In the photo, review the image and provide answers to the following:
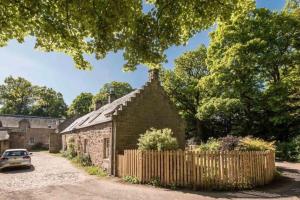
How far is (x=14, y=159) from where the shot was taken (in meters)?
20.1

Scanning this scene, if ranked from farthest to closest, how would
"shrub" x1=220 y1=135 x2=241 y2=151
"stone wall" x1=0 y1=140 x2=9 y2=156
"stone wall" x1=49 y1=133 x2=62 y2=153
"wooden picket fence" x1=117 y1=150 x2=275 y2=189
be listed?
"stone wall" x1=49 y1=133 x2=62 y2=153, "stone wall" x1=0 y1=140 x2=9 y2=156, "shrub" x1=220 y1=135 x2=241 y2=151, "wooden picket fence" x1=117 y1=150 x2=275 y2=189

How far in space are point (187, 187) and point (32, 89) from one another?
8322cm

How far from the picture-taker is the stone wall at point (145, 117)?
689 inches

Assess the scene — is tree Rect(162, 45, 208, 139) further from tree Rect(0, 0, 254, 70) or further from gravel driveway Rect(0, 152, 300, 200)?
tree Rect(0, 0, 254, 70)

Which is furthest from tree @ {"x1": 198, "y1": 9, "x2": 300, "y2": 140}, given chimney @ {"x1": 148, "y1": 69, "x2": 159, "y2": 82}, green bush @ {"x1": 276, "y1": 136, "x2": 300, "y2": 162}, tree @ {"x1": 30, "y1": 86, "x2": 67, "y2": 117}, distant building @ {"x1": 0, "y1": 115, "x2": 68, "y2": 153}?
tree @ {"x1": 30, "y1": 86, "x2": 67, "y2": 117}

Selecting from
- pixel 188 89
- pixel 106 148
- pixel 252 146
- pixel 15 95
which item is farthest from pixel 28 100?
pixel 252 146

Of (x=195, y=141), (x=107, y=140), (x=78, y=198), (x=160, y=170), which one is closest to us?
(x=78, y=198)

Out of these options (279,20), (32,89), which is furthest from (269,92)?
(32,89)

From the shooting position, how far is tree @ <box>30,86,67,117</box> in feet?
277

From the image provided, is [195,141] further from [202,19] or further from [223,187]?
[202,19]

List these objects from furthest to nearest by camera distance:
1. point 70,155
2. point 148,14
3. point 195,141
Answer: point 195,141
point 70,155
point 148,14

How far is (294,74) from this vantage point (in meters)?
26.5

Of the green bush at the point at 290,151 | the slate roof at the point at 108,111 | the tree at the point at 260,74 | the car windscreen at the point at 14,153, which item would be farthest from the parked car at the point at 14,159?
the green bush at the point at 290,151

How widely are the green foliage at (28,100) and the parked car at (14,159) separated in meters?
66.9
